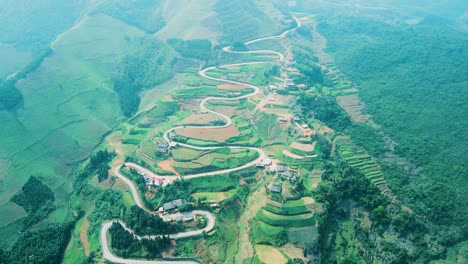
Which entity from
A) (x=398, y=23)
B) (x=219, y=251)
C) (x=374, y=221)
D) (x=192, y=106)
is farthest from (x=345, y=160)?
(x=398, y=23)

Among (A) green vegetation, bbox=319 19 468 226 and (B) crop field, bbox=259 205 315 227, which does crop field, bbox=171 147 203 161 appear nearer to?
(B) crop field, bbox=259 205 315 227

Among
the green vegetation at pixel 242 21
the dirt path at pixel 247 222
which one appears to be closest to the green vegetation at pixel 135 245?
the dirt path at pixel 247 222

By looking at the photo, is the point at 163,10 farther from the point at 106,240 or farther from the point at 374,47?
the point at 106,240

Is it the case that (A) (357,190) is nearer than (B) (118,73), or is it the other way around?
(A) (357,190)

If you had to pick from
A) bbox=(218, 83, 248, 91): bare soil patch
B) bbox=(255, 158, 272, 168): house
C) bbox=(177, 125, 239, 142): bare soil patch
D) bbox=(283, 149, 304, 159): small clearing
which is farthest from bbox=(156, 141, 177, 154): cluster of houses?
bbox=(218, 83, 248, 91): bare soil patch

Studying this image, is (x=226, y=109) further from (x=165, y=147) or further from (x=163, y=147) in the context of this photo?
(x=163, y=147)
